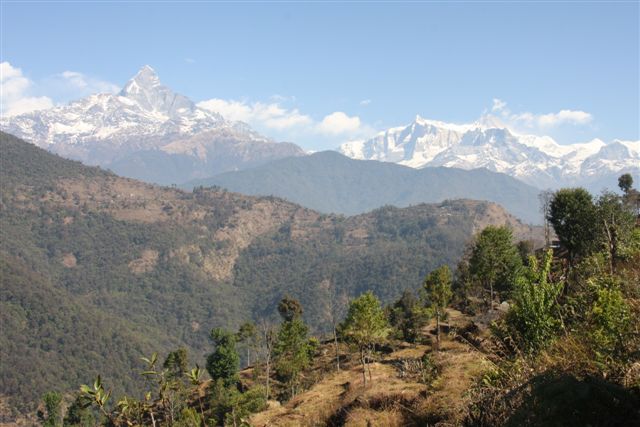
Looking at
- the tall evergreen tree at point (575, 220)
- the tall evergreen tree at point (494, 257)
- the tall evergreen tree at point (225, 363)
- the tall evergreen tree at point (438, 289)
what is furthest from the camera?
the tall evergreen tree at point (225, 363)

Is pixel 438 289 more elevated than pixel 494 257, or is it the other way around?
pixel 494 257

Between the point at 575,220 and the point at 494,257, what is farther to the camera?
the point at 494,257

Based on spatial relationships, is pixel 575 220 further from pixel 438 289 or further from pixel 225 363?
pixel 225 363

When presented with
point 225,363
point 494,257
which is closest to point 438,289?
point 494,257

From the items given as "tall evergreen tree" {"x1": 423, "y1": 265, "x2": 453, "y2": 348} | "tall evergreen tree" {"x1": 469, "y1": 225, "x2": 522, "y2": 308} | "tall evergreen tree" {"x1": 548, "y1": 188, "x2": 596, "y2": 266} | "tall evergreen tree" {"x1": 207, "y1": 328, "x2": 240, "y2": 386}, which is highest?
"tall evergreen tree" {"x1": 548, "y1": 188, "x2": 596, "y2": 266}

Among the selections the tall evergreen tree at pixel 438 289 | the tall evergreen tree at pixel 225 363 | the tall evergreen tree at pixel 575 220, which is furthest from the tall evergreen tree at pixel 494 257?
the tall evergreen tree at pixel 225 363

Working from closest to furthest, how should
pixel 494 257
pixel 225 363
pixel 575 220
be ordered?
pixel 575 220 → pixel 494 257 → pixel 225 363

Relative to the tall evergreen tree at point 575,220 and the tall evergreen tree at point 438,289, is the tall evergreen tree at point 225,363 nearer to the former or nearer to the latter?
the tall evergreen tree at point 438,289

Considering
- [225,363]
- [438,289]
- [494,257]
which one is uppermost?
[494,257]

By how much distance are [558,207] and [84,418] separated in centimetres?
8498

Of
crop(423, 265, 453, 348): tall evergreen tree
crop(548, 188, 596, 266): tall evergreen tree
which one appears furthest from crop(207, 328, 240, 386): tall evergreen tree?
crop(548, 188, 596, 266): tall evergreen tree

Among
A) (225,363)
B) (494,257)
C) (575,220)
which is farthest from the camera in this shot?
(225,363)

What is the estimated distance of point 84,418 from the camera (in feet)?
287

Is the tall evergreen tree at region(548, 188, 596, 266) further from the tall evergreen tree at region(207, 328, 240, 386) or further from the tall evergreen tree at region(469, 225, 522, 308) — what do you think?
the tall evergreen tree at region(207, 328, 240, 386)
